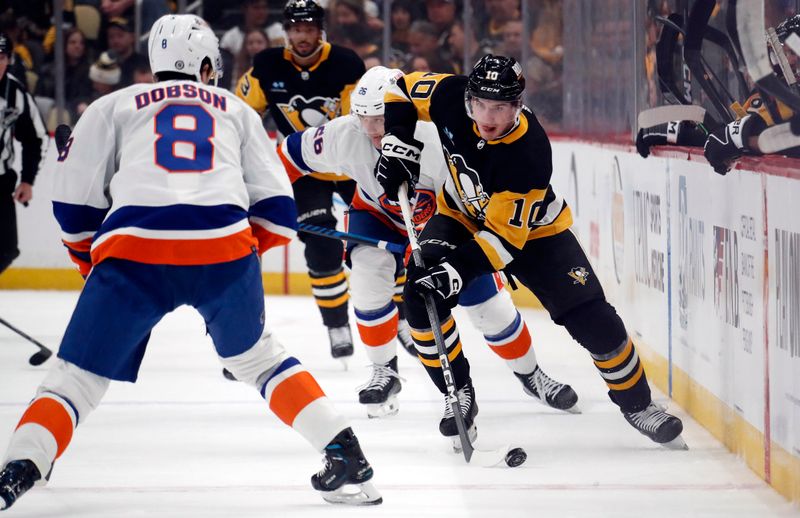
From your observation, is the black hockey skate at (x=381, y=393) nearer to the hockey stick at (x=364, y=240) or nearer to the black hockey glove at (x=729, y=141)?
the hockey stick at (x=364, y=240)

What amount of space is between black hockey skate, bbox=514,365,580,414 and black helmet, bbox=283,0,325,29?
168 cm

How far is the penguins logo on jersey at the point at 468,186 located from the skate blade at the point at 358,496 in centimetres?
86

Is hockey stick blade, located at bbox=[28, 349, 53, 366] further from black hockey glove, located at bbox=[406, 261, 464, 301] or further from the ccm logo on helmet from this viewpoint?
black hockey glove, located at bbox=[406, 261, 464, 301]

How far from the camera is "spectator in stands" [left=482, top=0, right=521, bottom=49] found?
7.20m

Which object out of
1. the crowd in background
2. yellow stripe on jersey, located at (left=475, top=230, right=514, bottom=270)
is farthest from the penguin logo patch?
the crowd in background

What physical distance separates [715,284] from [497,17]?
4.06 m

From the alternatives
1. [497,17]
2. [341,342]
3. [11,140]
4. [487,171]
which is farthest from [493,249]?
[497,17]

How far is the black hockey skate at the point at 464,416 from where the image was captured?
11.2 ft

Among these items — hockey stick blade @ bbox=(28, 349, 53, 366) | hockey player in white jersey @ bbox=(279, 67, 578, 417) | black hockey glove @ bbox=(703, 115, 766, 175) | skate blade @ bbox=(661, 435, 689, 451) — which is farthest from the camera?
hockey stick blade @ bbox=(28, 349, 53, 366)

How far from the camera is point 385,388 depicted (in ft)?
13.1

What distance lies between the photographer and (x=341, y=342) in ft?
15.8

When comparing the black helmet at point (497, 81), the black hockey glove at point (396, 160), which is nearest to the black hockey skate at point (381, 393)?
the black hockey glove at point (396, 160)

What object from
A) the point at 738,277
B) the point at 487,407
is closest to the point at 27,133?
the point at 487,407

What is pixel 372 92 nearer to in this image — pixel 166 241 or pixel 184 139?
pixel 184 139
